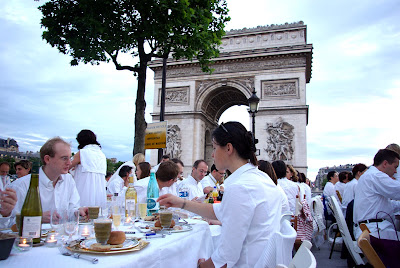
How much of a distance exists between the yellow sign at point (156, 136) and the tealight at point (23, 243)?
6773 millimetres

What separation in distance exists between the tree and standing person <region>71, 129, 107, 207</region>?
12.4ft

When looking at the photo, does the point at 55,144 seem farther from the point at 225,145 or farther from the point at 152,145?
the point at 152,145

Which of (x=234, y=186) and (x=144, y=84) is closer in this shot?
(x=234, y=186)

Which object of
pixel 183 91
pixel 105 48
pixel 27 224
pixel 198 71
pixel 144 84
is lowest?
pixel 27 224

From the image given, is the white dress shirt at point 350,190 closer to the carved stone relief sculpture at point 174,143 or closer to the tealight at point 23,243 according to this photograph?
the tealight at point 23,243

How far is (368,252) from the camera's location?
2.42 meters

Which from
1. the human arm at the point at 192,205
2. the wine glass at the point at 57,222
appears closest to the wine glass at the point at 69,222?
the wine glass at the point at 57,222

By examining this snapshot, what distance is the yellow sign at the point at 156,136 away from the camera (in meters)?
8.60

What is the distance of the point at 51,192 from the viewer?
2773mm

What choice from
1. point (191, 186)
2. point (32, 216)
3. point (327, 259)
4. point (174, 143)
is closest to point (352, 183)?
point (327, 259)

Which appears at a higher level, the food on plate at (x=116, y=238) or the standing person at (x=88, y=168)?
the standing person at (x=88, y=168)

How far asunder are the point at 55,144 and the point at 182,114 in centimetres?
1989

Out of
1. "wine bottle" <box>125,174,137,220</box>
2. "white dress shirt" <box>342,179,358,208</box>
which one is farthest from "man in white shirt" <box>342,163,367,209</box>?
"wine bottle" <box>125,174,137,220</box>

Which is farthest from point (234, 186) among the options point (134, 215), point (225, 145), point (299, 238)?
point (299, 238)
